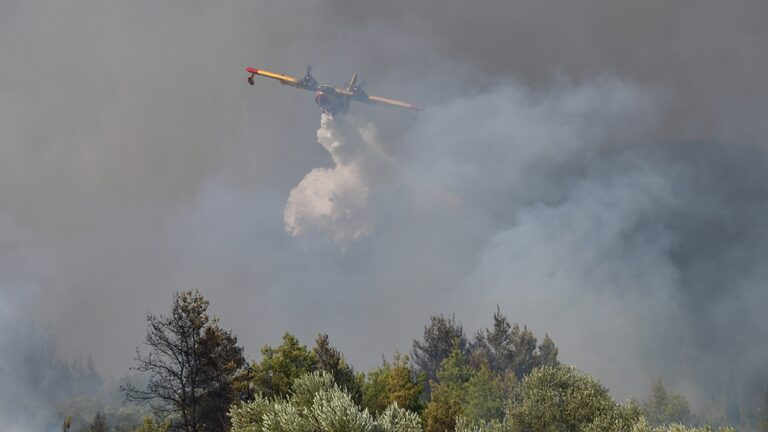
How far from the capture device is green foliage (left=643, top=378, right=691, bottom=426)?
106 meters

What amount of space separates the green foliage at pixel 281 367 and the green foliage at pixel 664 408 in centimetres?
7665

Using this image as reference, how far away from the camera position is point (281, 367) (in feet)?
183

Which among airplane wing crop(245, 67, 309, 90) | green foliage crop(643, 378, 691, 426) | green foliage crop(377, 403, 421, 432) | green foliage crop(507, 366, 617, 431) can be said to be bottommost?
green foliage crop(377, 403, 421, 432)

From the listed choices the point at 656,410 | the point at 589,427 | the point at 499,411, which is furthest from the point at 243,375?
the point at 656,410

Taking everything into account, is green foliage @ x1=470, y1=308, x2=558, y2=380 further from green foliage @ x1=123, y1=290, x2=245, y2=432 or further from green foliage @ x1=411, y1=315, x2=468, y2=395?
green foliage @ x1=123, y1=290, x2=245, y2=432

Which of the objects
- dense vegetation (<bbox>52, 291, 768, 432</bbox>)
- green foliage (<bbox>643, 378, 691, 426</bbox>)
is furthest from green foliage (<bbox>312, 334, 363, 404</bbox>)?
green foliage (<bbox>643, 378, 691, 426</bbox>)

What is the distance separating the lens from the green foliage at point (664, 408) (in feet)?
348

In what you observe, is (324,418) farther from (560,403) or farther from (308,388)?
(560,403)

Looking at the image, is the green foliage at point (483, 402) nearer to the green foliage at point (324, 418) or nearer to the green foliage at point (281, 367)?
the green foliage at point (281, 367)

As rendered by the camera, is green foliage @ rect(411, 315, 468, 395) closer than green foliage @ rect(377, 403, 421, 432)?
No

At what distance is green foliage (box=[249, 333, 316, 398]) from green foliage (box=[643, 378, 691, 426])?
76.6 m

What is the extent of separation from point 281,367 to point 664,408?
82741 mm

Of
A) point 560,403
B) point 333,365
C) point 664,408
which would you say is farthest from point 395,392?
point 664,408

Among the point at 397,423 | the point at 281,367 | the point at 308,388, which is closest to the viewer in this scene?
the point at 397,423
